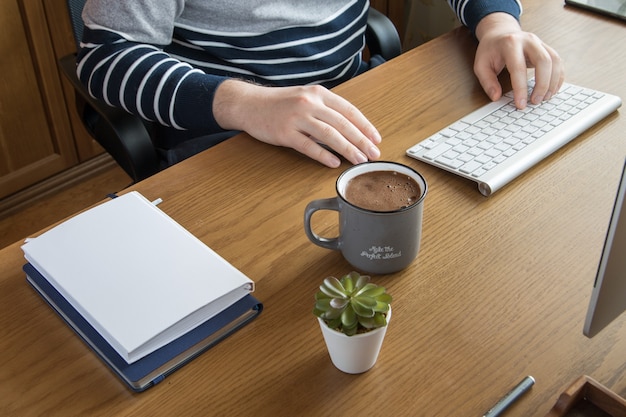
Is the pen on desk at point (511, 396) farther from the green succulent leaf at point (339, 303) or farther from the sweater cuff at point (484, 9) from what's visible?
the sweater cuff at point (484, 9)

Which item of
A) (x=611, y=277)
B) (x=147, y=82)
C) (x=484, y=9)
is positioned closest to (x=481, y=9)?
(x=484, y=9)

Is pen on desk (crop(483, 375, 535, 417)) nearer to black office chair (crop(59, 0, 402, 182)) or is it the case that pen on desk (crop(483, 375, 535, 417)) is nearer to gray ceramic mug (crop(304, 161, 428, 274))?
gray ceramic mug (crop(304, 161, 428, 274))

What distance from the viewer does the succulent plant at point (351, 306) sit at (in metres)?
0.69

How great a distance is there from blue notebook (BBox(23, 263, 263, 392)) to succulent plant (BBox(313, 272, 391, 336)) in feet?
0.42

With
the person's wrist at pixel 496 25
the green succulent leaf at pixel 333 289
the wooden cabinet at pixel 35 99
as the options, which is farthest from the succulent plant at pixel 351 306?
the wooden cabinet at pixel 35 99

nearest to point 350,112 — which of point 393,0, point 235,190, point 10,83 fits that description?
point 235,190

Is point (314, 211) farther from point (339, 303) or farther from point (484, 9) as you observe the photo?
point (484, 9)

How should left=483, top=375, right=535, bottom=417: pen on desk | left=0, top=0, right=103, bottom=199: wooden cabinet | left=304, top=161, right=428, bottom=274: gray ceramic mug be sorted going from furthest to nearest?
1. left=0, top=0, right=103, bottom=199: wooden cabinet
2. left=304, top=161, right=428, bottom=274: gray ceramic mug
3. left=483, top=375, right=535, bottom=417: pen on desk

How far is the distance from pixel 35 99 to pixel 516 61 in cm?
154

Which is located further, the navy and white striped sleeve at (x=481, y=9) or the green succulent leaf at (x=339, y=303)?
the navy and white striped sleeve at (x=481, y=9)

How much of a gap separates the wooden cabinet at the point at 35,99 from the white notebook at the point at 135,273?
51.5 inches

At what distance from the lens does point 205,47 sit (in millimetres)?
1315

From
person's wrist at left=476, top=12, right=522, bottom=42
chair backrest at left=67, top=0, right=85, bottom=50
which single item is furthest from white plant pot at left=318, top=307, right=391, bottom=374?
chair backrest at left=67, top=0, right=85, bottom=50

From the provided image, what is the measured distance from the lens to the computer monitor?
54 cm
